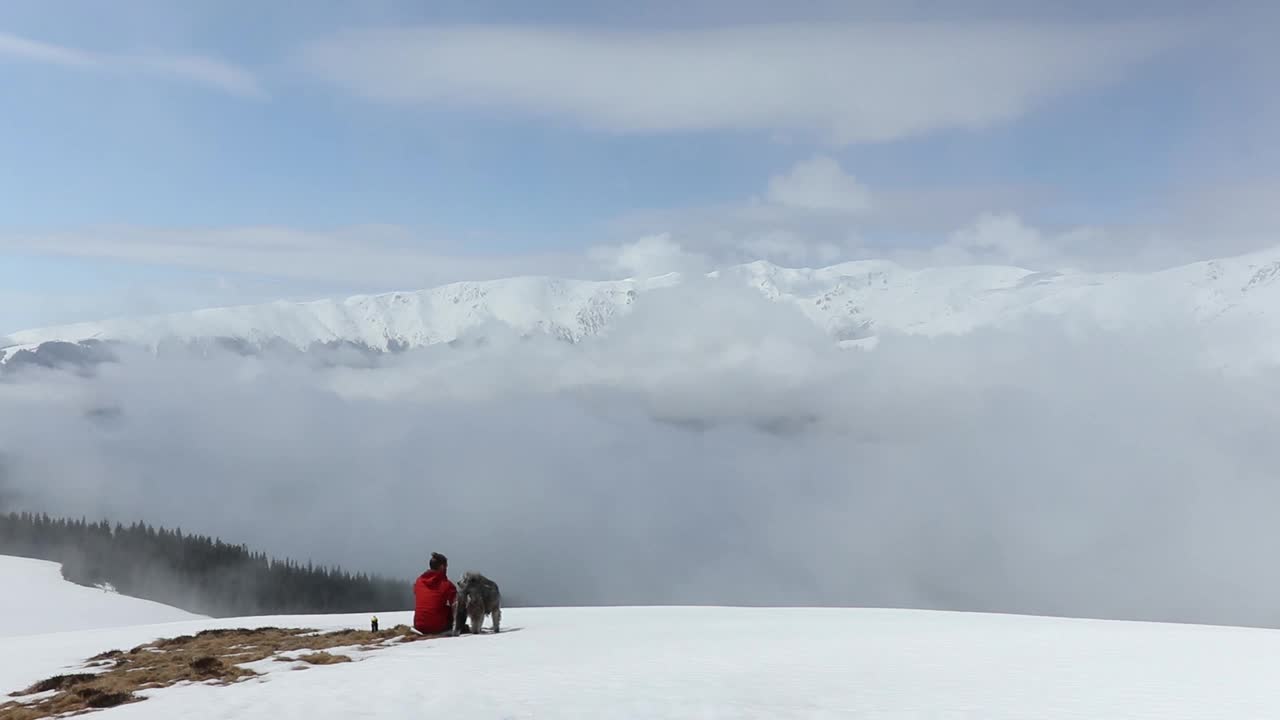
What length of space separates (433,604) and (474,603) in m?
1.20

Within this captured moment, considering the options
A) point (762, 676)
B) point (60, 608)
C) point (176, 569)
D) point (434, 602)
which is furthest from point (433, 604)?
point (176, 569)

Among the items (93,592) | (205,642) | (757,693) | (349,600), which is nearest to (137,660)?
(205,642)

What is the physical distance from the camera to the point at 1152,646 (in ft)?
78.7

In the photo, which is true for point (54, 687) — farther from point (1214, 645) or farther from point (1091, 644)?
point (1214, 645)

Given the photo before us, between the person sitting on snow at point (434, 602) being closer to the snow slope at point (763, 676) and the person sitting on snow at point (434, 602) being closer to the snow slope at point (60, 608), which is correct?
the snow slope at point (763, 676)

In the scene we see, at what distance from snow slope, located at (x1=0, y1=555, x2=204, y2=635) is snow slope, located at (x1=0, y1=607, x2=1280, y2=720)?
61.0 m

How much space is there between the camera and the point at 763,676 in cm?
1802

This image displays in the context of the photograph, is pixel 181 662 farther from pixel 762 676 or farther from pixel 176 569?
pixel 176 569

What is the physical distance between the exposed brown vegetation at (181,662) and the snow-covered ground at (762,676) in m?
0.86

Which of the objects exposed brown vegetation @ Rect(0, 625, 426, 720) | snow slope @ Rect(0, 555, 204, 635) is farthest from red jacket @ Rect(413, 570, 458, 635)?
snow slope @ Rect(0, 555, 204, 635)

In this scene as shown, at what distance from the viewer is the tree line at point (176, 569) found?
131125 mm

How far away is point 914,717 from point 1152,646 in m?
14.0

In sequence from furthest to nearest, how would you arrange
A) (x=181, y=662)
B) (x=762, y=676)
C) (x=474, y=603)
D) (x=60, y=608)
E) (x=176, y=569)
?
(x=176, y=569) < (x=60, y=608) < (x=474, y=603) < (x=181, y=662) < (x=762, y=676)

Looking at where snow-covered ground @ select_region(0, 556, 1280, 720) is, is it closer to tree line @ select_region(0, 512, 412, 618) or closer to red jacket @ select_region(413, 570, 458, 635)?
red jacket @ select_region(413, 570, 458, 635)
